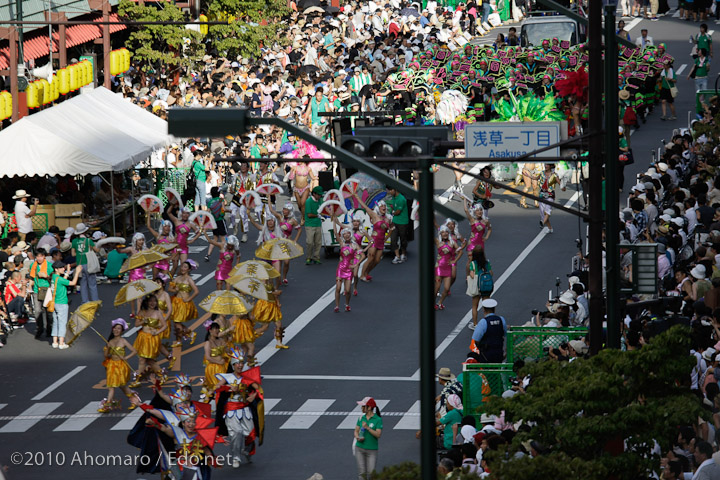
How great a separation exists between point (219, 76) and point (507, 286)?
68.1ft

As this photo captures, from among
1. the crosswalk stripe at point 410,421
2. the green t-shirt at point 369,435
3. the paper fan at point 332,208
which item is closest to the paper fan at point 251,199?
the paper fan at point 332,208

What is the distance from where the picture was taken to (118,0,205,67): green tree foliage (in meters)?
45.1

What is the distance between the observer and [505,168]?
3338 centimetres

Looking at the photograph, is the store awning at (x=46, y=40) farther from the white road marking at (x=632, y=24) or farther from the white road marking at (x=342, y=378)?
the white road marking at (x=632, y=24)

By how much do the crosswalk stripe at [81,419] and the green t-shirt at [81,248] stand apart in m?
5.27

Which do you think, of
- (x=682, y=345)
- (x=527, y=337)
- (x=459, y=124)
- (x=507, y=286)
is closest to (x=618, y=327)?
(x=682, y=345)

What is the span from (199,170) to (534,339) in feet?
45.8

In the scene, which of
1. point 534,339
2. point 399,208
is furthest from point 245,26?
point 534,339

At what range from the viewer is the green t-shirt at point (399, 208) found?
1083 inches

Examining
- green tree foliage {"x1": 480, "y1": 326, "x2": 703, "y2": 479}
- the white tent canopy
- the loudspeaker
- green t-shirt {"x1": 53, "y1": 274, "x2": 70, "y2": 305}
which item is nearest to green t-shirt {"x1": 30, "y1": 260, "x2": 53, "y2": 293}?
green t-shirt {"x1": 53, "y1": 274, "x2": 70, "y2": 305}

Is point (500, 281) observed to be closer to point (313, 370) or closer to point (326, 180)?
point (326, 180)

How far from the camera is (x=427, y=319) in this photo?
8914 millimetres

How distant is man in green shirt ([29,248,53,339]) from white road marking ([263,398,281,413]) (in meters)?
5.49

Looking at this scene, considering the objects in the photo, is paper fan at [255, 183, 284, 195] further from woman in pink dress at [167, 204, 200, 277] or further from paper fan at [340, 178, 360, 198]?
woman in pink dress at [167, 204, 200, 277]
